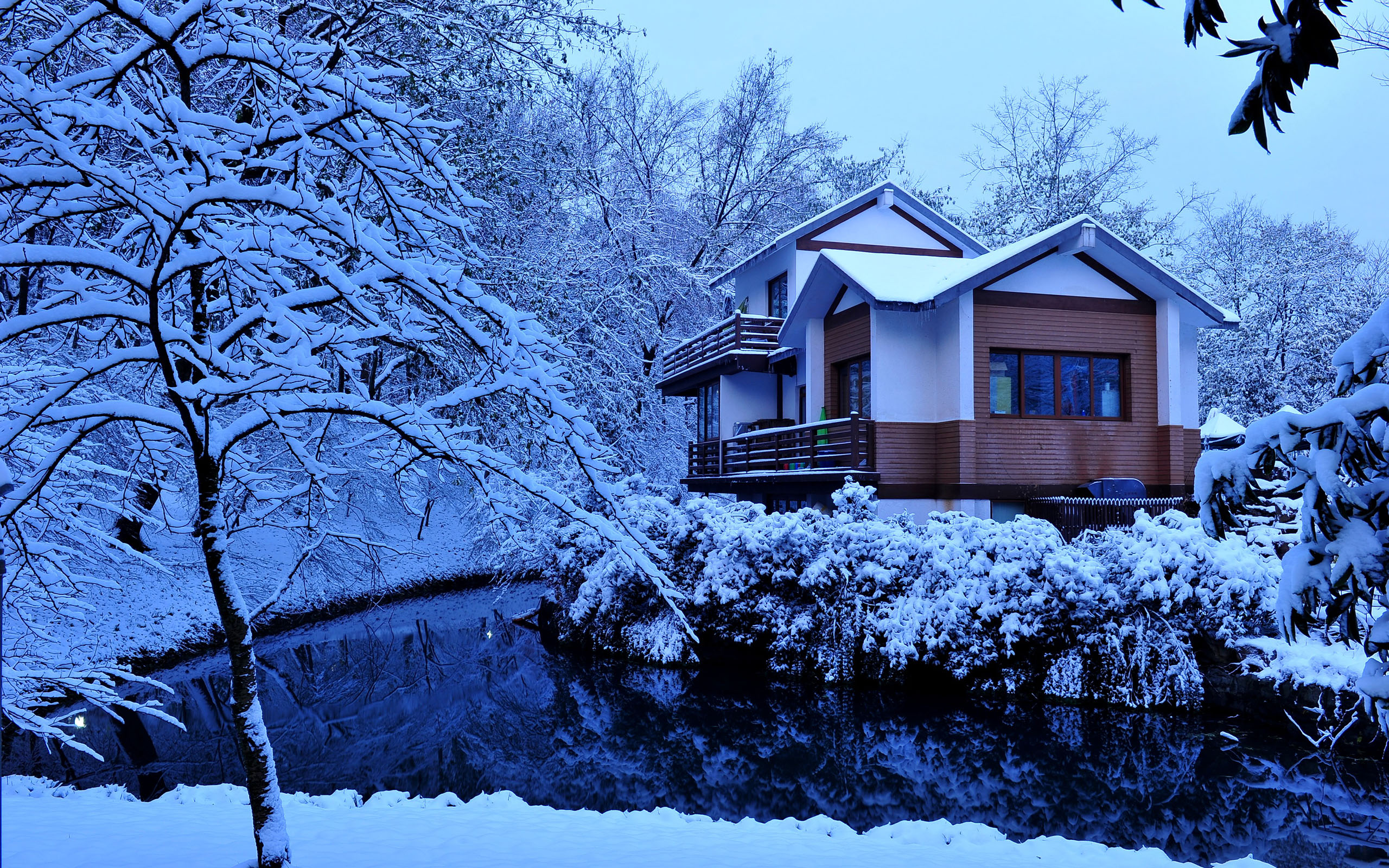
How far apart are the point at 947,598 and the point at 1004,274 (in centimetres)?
826

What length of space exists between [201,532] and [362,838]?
3019 mm

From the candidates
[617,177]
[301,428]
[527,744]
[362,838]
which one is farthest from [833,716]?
[617,177]

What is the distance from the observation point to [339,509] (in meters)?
14.8

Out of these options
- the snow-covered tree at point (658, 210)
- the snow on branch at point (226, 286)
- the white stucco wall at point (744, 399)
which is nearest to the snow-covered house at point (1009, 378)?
the white stucco wall at point (744, 399)

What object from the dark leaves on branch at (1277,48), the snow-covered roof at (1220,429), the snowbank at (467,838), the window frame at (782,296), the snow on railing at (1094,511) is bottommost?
the snowbank at (467,838)

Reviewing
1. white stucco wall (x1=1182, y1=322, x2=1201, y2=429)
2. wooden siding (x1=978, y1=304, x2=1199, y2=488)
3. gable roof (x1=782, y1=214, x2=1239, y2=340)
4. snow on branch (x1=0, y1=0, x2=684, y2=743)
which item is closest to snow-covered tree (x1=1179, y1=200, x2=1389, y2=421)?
white stucco wall (x1=1182, y1=322, x2=1201, y2=429)

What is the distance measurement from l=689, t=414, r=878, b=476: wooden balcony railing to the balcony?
12 millimetres

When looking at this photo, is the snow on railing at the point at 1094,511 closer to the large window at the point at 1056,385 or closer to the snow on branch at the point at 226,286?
the large window at the point at 1056,385

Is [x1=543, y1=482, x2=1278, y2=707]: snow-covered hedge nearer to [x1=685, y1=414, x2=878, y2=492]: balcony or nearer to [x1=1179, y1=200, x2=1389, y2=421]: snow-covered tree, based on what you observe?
[x1=685, y1=414, x2=878, y2=492]: balcony

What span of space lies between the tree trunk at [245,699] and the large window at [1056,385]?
681 inches

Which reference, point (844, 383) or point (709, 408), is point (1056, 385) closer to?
point (844, 383)

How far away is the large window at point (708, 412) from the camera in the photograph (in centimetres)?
2983

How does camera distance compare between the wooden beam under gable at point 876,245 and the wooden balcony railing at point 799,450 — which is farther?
the wooden beam under gable at point 876,245

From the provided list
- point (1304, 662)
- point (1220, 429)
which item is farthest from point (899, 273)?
point (1304, 662)
